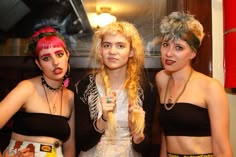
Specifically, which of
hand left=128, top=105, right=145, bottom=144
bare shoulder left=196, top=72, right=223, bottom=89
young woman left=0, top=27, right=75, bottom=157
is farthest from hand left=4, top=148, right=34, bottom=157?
bare shoulder left=196, top=72, right=223, bottom=89

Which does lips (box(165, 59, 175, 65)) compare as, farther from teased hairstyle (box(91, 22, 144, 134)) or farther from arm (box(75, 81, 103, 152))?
arm (box(75, 81, 103, 152))

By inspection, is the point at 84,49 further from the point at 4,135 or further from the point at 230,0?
the point at 230,0

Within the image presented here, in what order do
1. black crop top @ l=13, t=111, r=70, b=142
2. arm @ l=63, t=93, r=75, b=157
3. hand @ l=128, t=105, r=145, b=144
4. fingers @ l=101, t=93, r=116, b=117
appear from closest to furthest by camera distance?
1. fingers @ l=101, t=93, r=116, b=117
2. hand @ l=128, t=105, r=145, b=144
3. black crop top @ l=13, t=111, r=70, b=142
4. arm @ l=63, t=93, r=75, b=157

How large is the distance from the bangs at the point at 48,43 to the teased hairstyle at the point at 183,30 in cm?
55

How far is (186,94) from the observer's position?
1509mm

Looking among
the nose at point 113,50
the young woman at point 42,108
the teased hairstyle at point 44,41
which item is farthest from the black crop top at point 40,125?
the nose at point 113,50

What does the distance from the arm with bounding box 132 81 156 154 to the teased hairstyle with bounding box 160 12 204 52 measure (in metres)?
0.31

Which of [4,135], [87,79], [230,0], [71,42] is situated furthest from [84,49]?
[230,0]

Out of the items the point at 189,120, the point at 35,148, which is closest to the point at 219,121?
the point at 189,120

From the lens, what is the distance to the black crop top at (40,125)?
59.7 inches

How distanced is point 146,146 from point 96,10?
1019mm

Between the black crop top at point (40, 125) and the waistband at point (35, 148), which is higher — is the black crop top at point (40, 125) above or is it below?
above

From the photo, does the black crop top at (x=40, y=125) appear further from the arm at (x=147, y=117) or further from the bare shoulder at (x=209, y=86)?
the bare shoulder at (x=209, y=86)

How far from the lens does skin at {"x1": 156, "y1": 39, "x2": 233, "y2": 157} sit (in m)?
1.42
